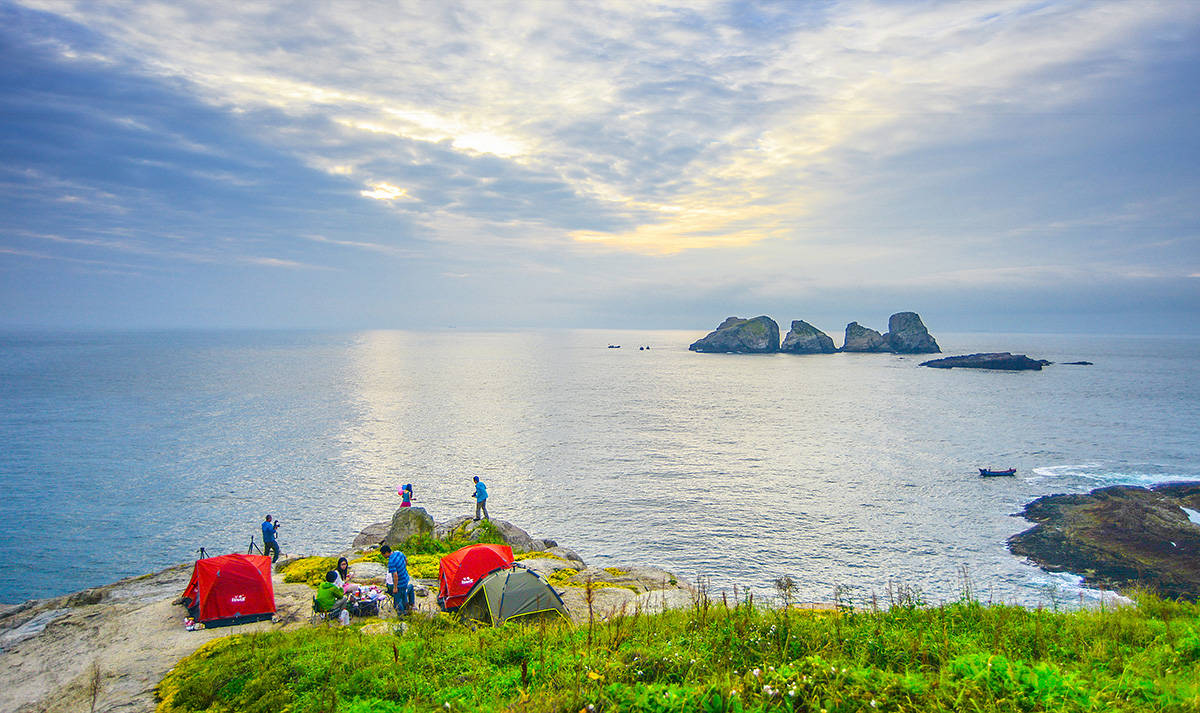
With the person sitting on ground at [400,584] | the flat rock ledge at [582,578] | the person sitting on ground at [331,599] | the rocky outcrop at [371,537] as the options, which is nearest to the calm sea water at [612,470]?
the rocky outcrop at [371,537]

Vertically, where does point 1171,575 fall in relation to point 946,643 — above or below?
below

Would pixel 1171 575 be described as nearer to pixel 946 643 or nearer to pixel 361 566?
pixel 946 643

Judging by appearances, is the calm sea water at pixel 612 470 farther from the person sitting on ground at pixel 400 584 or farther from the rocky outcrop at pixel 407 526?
the person sitting on ground at pixel 400 584

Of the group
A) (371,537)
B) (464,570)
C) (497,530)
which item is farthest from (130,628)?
(497,530)

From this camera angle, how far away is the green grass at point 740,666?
6.77 m

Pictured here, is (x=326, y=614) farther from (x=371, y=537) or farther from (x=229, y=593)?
(x=371, y=537)

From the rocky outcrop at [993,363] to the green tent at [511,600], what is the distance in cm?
18412

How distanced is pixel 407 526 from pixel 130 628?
12.5 metres

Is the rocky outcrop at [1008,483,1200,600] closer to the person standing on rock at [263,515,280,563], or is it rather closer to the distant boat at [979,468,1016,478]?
the distant boat at [979,468,1016,478]

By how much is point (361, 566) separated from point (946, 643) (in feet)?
72.4

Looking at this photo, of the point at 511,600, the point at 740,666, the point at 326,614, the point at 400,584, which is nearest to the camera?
the point at 740,666

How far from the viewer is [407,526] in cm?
2909

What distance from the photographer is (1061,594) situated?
2927 centimetres

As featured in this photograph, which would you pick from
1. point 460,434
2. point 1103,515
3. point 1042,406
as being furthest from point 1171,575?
point 1042,406
